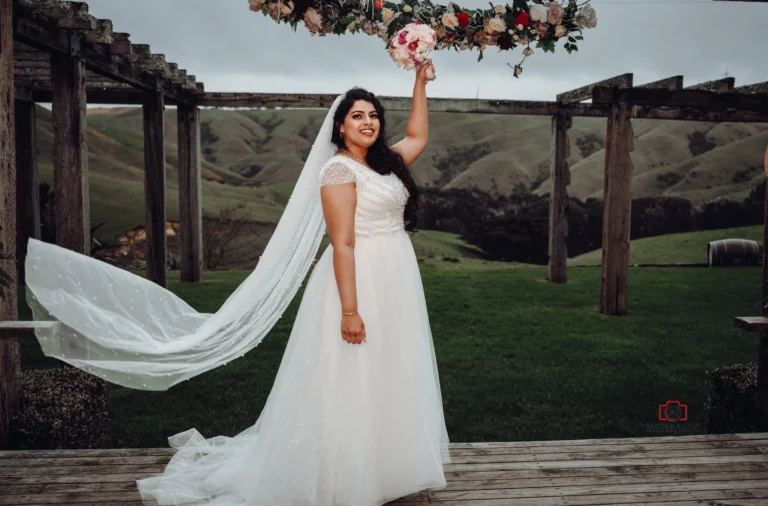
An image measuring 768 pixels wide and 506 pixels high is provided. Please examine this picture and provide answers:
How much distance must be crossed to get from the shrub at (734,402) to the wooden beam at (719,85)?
5.18 metres

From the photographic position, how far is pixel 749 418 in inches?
185

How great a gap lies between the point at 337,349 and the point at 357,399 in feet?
0.87

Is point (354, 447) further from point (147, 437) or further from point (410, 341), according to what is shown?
point (147, 437)

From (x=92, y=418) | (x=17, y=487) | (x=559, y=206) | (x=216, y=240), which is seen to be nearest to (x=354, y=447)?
(x=17, y=487)

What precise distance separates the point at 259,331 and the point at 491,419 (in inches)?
107

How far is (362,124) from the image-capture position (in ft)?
11.1

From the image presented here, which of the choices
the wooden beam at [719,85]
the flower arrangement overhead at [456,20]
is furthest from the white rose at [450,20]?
the wooden beam at [719,85]

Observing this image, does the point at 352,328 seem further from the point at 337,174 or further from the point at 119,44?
the point at 119,44

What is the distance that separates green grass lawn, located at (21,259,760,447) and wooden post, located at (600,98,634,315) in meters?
0.64

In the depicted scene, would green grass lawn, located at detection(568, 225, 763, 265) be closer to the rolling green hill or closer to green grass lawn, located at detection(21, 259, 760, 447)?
the rolling green hill

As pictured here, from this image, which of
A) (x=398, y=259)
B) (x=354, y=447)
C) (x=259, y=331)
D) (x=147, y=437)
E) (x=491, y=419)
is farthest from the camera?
(x=491, y=419)

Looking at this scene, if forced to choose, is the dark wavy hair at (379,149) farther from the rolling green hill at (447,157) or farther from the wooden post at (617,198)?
the rolling green hill at (447,157)

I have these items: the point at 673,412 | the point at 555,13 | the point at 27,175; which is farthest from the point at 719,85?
the point at 27,175

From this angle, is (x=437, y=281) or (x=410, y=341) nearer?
(x=410, y=341)
